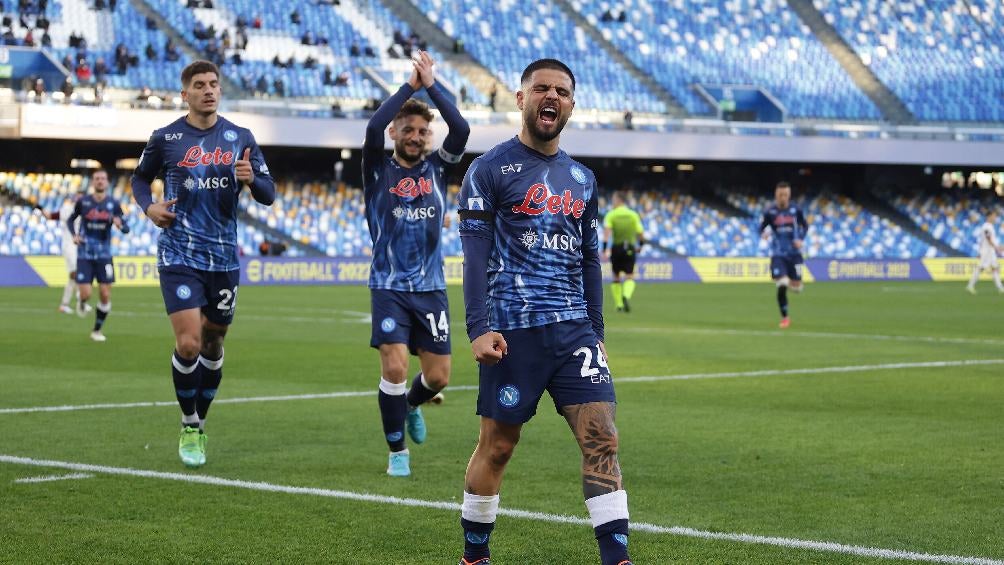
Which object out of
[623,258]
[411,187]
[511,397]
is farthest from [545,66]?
[623,258]

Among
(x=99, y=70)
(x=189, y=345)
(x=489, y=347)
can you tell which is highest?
(x=99, y=70)

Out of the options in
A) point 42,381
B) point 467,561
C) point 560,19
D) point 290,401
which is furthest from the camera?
point 560,19

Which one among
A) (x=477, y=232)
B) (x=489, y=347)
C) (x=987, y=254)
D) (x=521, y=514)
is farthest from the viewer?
(x=987, y=254)

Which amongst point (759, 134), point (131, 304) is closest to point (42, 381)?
point (131, 304)

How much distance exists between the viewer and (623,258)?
2805 centimetres

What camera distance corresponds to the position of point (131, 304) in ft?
96.3

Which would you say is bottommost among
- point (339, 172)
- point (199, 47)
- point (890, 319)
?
point (890, 319)

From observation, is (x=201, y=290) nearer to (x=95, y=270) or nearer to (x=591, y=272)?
(x=591, y=272)

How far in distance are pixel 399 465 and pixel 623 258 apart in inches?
789

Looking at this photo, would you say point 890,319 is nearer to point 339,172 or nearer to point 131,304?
point 131,304

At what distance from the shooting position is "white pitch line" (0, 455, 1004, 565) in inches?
235

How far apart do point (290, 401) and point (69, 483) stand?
4468mm

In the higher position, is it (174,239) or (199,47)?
(199,47)

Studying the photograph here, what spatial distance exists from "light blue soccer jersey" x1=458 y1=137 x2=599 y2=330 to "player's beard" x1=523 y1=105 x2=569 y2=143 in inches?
3.3
